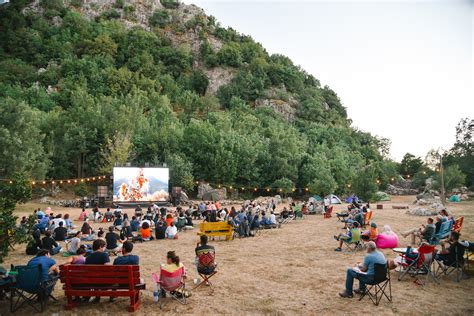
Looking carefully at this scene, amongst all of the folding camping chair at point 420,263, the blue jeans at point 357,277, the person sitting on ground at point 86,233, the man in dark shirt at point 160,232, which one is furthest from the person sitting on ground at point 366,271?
the person sitting on ground at point 86,233

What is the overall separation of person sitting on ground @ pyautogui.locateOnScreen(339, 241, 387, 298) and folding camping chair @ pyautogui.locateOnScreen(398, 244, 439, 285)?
1435mm

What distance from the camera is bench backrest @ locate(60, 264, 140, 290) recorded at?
20.0 feet

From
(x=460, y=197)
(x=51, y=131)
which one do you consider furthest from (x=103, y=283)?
(x=460, y=197)

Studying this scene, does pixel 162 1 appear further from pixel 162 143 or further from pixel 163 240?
pixel 163 240

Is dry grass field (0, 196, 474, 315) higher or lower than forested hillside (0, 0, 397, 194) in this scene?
lower

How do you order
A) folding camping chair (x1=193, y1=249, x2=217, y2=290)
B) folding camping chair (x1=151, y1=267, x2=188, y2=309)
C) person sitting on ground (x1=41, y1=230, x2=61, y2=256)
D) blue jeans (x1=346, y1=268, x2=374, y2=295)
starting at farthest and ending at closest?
person sitting on ground (x1=41, y1=230, x2=61, y2=256) → folding camping chair (x1=193, y1=249, x2=217, y2=290) → blue jeans (x1=346, y1=268, x2=374, y2=295) → folding camping chair (x1=151, y1=267, x2=188, y2=309)

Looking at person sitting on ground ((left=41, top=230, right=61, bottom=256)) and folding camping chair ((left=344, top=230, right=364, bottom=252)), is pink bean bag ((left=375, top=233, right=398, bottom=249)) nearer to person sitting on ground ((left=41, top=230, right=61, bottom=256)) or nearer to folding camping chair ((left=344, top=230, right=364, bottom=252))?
folding camping chair ((left=344, top=230, right=364, bottom=252))

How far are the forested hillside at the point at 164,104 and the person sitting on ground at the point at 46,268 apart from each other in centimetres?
2311

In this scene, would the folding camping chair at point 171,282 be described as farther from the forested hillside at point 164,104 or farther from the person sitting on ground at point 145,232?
the forested hillside at point 164,104

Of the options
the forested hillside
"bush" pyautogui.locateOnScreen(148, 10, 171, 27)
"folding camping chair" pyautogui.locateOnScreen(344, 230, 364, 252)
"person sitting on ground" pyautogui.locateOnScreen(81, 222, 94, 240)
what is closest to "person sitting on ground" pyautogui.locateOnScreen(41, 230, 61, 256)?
→ "person sitting on ground" pyautogui.locateOnScreen(81, 222, 94, 240)

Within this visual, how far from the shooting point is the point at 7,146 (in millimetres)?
27875

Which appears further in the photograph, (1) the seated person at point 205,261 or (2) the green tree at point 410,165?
(2) the green tree at point 410,165

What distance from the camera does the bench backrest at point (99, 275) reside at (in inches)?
240

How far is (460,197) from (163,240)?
38394 millimetres
